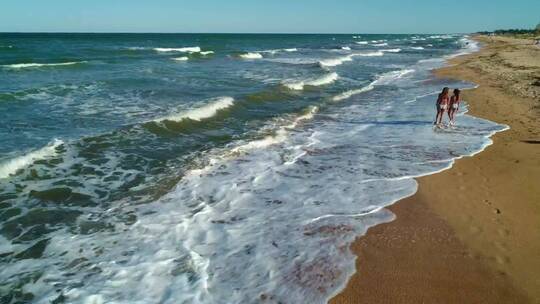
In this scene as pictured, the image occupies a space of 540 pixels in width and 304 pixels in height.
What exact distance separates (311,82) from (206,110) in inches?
438

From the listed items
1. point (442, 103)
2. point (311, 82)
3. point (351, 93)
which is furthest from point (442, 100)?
point (311, 82)

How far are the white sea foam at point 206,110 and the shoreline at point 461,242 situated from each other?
870 cm

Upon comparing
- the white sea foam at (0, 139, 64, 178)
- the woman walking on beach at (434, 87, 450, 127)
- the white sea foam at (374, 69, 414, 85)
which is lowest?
the white sea foam at (0, 139, 64, 178)

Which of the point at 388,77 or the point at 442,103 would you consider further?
the point at 388,77

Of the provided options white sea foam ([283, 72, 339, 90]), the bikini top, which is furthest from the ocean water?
white sea foam ([283, 72, 339, 90])

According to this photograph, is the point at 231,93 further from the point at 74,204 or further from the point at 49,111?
the point at 74,204

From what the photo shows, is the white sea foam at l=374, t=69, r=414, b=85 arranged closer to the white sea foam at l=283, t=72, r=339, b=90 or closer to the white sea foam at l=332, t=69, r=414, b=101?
the white sea foam at l=332, t=69, r=414, b=101

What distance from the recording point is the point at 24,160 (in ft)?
33.0

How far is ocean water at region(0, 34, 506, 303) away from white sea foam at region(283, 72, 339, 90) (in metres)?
4.92

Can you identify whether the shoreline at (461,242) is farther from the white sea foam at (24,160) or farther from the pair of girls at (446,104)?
the white sea foam at (24,160)

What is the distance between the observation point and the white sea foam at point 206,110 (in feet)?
49.5

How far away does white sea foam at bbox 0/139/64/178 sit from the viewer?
31.1ft

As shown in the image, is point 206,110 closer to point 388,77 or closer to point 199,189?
point 199,189

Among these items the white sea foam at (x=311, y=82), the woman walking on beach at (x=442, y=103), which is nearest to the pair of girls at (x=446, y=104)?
the woman walking on beach at (x=442, y=103)
